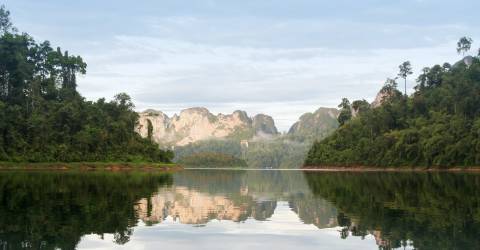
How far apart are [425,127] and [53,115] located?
11401cm

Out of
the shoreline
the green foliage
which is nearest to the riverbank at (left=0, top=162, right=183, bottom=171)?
the shoreline

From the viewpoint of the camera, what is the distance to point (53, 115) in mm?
151500

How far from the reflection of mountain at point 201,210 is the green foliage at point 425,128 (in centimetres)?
10809

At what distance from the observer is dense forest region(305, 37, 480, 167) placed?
138 meters

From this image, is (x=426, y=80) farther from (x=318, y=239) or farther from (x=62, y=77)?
(x=318, y=239)

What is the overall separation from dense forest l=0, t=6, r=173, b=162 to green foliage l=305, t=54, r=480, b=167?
7147 centimetres

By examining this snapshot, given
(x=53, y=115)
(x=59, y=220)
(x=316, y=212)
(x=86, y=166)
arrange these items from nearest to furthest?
1. (x=59, y=220)
2. (x=316, y=212)
3. (x=86, y=166)
4. (x=53, y=115)

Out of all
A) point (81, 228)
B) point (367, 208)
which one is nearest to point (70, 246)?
point (81, 228)

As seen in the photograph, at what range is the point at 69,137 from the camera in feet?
490

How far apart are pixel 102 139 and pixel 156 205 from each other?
12320cm

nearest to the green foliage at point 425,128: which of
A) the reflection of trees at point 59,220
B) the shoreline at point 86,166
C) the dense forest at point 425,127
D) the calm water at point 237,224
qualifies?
the dense forest at point 425,127

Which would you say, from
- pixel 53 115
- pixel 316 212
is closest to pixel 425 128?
pixel 53 115

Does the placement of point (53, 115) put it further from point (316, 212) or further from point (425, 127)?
point (316, 212)

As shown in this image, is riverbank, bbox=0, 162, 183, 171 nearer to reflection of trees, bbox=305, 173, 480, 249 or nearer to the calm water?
the calm water
